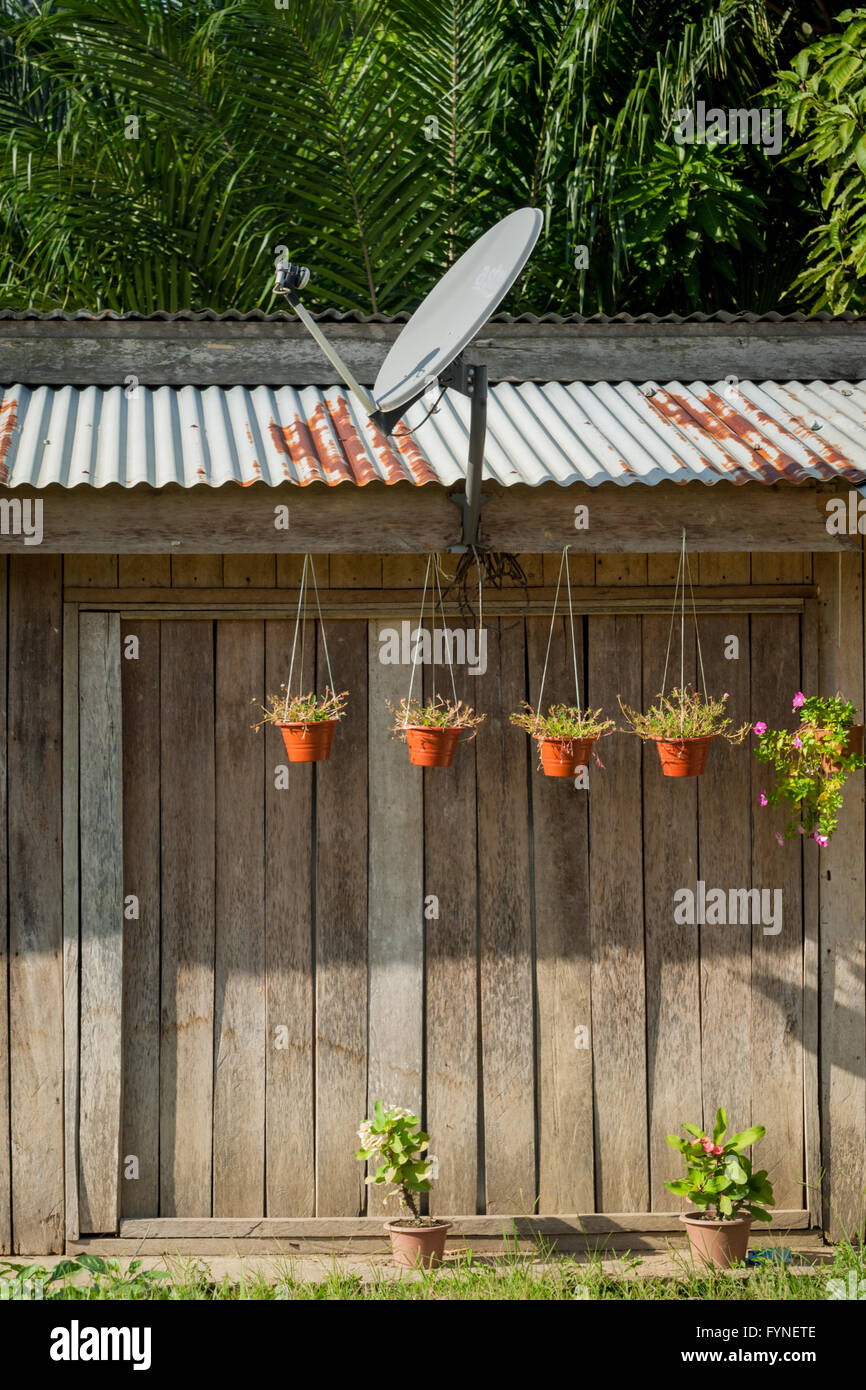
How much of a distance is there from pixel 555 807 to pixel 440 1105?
49.7 inches

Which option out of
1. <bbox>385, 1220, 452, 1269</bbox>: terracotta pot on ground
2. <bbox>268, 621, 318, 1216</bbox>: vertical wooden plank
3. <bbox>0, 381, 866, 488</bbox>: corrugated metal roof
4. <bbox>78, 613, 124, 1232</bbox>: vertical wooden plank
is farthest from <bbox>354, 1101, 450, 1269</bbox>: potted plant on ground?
<bbox>0, 381, 866, 488</bbox>: corrugated metal roof

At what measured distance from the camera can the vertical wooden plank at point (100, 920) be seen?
4703mm

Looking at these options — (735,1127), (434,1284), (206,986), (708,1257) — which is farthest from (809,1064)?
(206,986)

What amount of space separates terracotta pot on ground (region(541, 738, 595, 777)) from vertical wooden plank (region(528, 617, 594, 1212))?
0.45 meters

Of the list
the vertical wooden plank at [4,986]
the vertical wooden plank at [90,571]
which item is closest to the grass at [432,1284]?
the vertical wooden plank at [4,986]

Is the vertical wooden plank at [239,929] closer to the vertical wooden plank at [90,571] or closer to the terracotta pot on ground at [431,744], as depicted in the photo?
the vertical wooden plank at [90,571]

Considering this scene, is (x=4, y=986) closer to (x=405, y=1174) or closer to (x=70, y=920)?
(x=70, y=920)

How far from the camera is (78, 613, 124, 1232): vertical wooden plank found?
4703mm

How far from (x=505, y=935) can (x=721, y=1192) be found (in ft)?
4.00

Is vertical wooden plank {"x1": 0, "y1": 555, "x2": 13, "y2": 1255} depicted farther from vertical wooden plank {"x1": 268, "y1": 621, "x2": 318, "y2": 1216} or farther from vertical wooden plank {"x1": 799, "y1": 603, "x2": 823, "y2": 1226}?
vertical wooden plank {"x1": 799, "y1": 603, "x2": 823, "y2": 1226}

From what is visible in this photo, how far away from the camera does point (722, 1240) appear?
4.50 metres

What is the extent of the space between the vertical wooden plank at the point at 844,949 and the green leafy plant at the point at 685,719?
0.47m

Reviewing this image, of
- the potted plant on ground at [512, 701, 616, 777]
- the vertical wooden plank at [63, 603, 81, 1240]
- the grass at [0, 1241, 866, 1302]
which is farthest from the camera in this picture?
the vertical wooden plank at [63, 603, 81, 1240]

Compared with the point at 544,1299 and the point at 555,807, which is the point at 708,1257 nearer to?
the point at 544,1299
